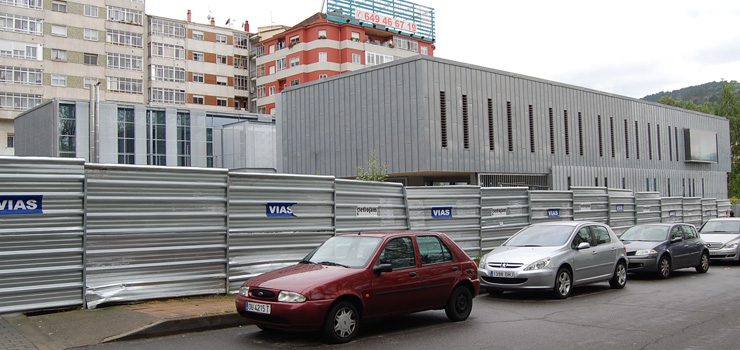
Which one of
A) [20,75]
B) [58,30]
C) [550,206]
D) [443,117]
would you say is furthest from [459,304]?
[58,30]

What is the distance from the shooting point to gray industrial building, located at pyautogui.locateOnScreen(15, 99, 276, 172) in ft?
159

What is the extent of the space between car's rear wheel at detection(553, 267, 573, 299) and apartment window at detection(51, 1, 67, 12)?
6220cm

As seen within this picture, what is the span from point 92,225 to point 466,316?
6.09m

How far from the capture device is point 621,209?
24.9m

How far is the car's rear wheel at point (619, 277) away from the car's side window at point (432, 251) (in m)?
5.87

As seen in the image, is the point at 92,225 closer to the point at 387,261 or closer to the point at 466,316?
the point at 387,261

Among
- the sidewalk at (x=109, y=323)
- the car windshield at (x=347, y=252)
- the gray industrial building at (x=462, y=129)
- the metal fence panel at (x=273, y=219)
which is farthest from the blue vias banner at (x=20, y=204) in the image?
the gray industrial building at (x=462, y=129)

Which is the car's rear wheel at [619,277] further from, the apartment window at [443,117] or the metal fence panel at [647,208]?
the apartment window at [443,117]

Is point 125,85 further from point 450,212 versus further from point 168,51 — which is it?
point 450,212

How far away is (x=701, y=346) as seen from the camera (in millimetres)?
7992

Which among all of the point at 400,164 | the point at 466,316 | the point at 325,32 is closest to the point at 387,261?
the point at 466,316

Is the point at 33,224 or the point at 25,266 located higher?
the point at 33,224

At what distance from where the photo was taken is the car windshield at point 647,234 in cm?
1673

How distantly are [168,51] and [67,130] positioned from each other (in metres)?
25.4
